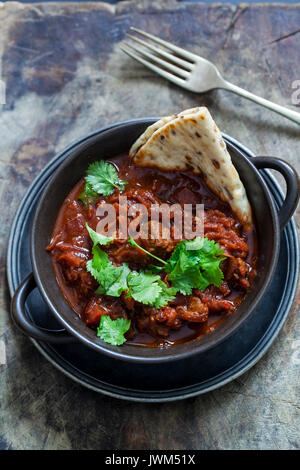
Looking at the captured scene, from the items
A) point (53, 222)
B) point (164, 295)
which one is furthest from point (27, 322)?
point (164, 295)

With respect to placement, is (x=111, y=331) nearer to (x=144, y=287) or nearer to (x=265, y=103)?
(x=144, y=287)

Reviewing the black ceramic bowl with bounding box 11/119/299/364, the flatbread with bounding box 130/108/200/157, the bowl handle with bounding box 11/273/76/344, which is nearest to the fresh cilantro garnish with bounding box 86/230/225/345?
the black ceramic bowl with bounding box 11/119/299/364

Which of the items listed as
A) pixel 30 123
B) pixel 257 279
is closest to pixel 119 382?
pixel 257 279

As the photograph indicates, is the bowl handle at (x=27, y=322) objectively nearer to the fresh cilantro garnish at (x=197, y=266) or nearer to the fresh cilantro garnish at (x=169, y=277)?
the fresh cilantro garnish at (x=169, y=277)

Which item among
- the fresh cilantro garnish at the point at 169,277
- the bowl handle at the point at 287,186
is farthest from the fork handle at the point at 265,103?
the fresh cilantro garnish at the point at 169,277

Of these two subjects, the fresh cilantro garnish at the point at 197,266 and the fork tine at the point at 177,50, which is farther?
the fork tine at the point at 177,50
